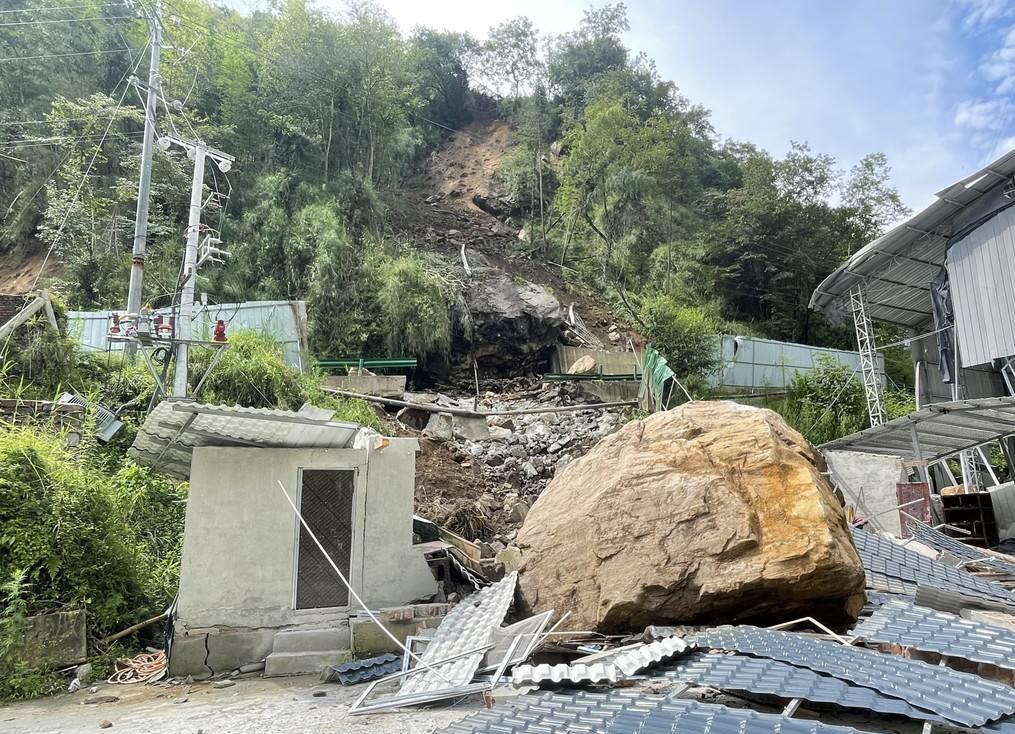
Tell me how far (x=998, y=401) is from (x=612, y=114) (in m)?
19.9

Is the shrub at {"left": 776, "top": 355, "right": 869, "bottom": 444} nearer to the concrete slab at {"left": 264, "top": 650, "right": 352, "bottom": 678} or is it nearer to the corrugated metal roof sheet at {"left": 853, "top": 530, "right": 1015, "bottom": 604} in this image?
the corrugated metal roof sheet at {"left": 853, "top": 530, "right": 1015, "bottom": 604}

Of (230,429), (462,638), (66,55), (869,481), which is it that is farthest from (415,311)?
(66,55)

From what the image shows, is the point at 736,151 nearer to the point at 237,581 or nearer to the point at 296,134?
the point at 296,134

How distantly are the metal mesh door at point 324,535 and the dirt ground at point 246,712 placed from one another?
941mm

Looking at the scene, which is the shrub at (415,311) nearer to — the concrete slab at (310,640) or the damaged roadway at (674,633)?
the damaged roadway at (674,633)

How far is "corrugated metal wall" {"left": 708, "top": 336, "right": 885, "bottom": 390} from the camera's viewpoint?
20234 millimetres

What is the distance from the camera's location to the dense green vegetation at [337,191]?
18766mm

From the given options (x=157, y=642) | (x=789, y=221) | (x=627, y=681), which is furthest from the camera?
(x=789, y=221)

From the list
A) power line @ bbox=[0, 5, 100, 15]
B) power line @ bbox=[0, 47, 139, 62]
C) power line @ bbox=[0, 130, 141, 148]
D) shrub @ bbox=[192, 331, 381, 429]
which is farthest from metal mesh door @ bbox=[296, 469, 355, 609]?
power line @ bbox=[0, 5, 100, 15]

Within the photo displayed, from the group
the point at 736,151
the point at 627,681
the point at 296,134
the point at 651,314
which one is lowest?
the point at 627,681

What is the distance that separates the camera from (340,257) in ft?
63.6

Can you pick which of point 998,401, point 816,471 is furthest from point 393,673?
point 998,401

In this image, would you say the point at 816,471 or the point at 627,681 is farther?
the point at 816,471

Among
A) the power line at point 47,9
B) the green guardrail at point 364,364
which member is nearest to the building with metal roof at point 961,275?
the green guardrail at point 364,364
